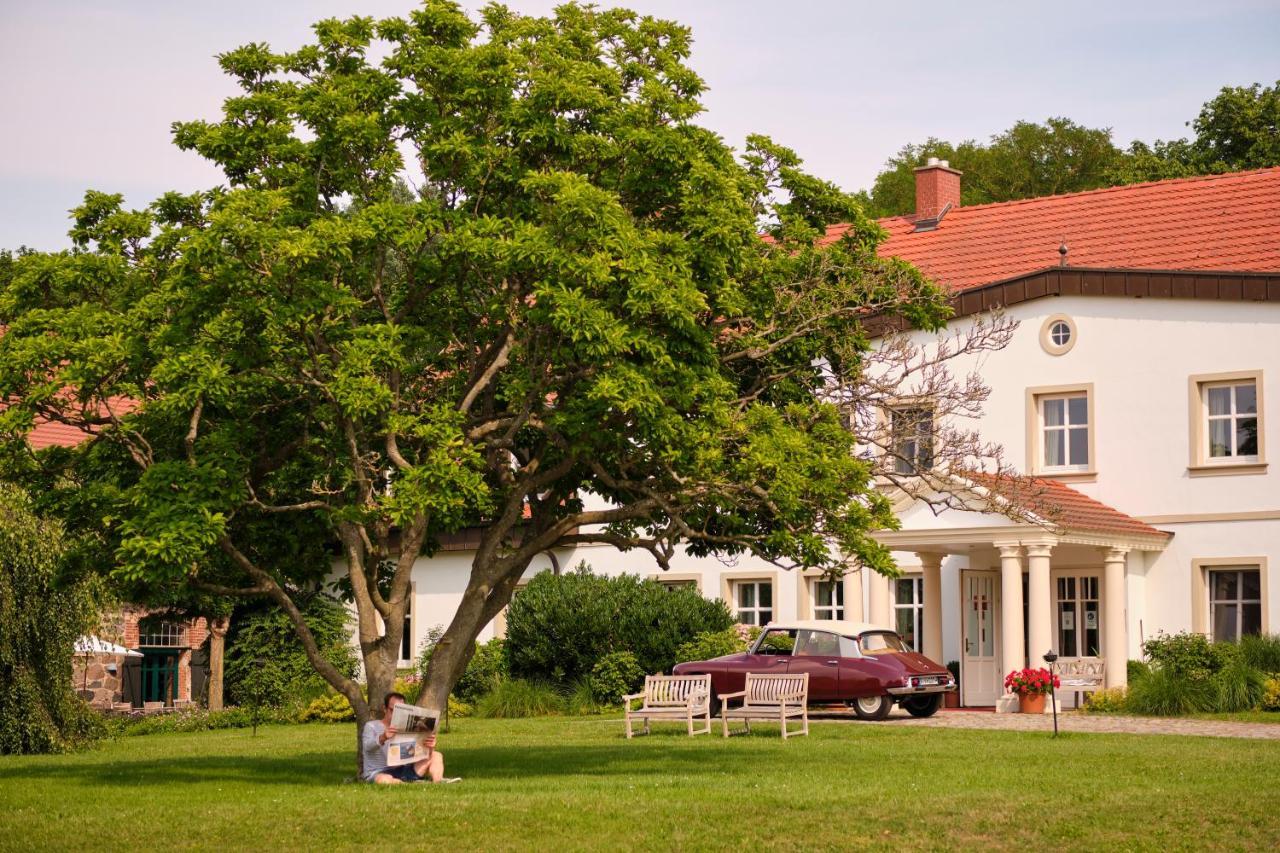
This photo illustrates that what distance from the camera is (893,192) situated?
179 ft

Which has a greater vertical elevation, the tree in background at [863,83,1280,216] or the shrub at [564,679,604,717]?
the tree in background at [863,83,1280,216]

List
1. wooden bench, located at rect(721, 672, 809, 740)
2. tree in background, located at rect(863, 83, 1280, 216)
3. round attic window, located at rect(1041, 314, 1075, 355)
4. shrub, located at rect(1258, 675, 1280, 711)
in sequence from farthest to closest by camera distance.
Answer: tree in background, located at rect(863, 83, 1280, 216) → round attic window, located at rect(1041, 314, 1075, 355) → shrub, located at rect(1258, 675, 1280, 711) → wooden bench, located at rect(721, 672, 809, 740)

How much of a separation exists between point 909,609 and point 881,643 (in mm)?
4607

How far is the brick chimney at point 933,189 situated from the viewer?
Answer: 3672cm

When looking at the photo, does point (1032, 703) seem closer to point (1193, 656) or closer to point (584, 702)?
point (1193, 656)

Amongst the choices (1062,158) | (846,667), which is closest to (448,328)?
(846,667)

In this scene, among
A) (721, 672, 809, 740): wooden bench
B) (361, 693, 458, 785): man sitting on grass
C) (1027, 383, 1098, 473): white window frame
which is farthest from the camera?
(1027, 383, 1098, 473): white window frame

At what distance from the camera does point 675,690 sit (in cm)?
2478

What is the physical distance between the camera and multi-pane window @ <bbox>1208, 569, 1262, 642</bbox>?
28750 millimetres

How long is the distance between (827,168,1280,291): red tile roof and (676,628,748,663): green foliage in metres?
7.24

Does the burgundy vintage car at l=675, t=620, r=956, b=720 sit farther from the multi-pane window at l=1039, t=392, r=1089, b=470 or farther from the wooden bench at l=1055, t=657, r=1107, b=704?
the multi-pane window at l=1039, t=392, r=1089, b=470

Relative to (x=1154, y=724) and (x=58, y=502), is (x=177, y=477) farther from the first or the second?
(x=1154, y=724)

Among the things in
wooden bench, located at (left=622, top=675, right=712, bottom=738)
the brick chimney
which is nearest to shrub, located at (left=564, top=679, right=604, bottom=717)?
wooden bench, located at (left=622, top=675, right=712, bottom=738)

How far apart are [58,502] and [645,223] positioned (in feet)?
21.7
